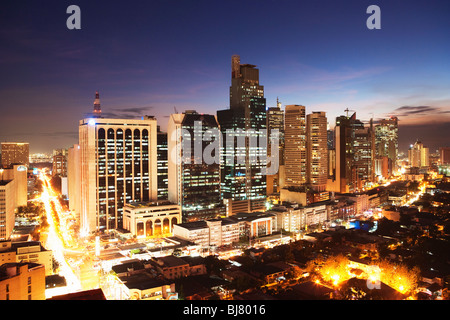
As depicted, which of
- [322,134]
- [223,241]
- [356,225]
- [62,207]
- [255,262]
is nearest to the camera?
[255,262]

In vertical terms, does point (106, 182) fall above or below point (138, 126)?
below

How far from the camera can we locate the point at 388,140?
33406 millimetres

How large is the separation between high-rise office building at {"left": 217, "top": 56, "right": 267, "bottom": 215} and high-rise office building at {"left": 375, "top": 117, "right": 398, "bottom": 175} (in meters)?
17.9

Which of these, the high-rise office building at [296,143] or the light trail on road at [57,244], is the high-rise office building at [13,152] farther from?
the high-rise office building at [296,143]

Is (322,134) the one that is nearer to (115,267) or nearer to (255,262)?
(255,262)

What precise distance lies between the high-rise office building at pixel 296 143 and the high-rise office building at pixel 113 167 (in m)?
9.54

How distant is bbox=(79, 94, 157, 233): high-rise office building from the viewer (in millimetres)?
12781

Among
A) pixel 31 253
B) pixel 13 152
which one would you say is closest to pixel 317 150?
pixel 31 253

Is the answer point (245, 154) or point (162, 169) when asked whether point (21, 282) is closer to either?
point (162, 169)

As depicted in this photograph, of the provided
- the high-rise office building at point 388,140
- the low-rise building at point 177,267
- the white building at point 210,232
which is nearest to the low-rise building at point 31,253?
the low-rise building at point 177,267

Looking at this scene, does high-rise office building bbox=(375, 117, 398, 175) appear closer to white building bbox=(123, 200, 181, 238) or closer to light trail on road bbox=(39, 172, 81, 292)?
white building bbox=(123, 200, 181, 238)
